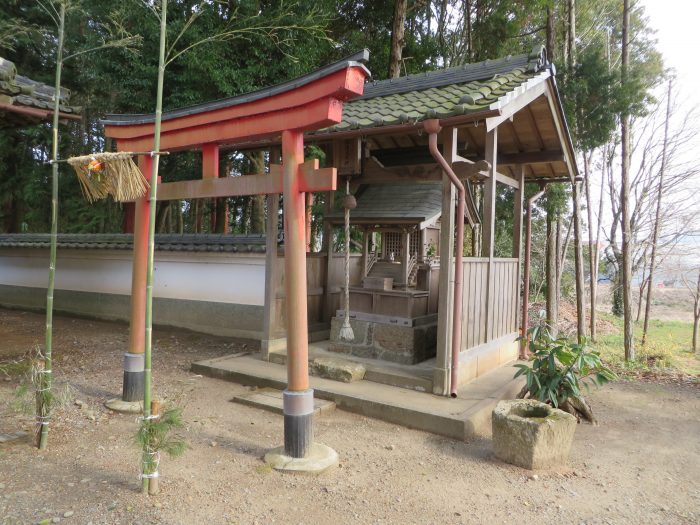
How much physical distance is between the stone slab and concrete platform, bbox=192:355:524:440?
0.14 metres

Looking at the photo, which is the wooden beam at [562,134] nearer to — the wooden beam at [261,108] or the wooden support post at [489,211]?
the wooden support post at [489,211]

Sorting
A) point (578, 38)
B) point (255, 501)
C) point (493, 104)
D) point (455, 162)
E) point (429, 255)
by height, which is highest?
point (578, 38)

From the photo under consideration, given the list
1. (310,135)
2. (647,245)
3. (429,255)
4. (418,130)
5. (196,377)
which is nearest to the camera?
(418,130)

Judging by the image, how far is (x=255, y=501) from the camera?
135 inches

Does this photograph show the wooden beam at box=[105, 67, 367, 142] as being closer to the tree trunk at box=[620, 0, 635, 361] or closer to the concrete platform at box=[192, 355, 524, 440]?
the concrete platform at box=[192, 355, 524, 440]

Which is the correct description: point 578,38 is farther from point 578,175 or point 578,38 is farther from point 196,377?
point 196,377

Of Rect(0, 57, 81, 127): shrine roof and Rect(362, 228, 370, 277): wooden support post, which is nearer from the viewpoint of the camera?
Rect(0, 57, 81, 127): shrine roof

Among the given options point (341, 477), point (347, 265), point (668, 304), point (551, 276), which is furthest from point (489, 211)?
point (668, 304)

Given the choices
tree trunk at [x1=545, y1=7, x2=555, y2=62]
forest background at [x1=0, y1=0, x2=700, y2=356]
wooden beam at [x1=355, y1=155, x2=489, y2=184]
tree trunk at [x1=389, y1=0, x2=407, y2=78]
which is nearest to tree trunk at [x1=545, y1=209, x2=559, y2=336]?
forest background at [x1=0, y1=0, x2=700, y2=356]

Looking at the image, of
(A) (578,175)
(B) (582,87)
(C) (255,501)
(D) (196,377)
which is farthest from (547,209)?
(C) (255,501)

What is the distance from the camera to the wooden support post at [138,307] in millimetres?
5211

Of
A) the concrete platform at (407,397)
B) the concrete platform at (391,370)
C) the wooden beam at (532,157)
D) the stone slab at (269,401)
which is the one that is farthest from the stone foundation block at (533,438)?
the wooden beam at (532,157)

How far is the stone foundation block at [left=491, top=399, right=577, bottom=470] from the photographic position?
4.05 m

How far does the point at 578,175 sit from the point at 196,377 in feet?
22.9
